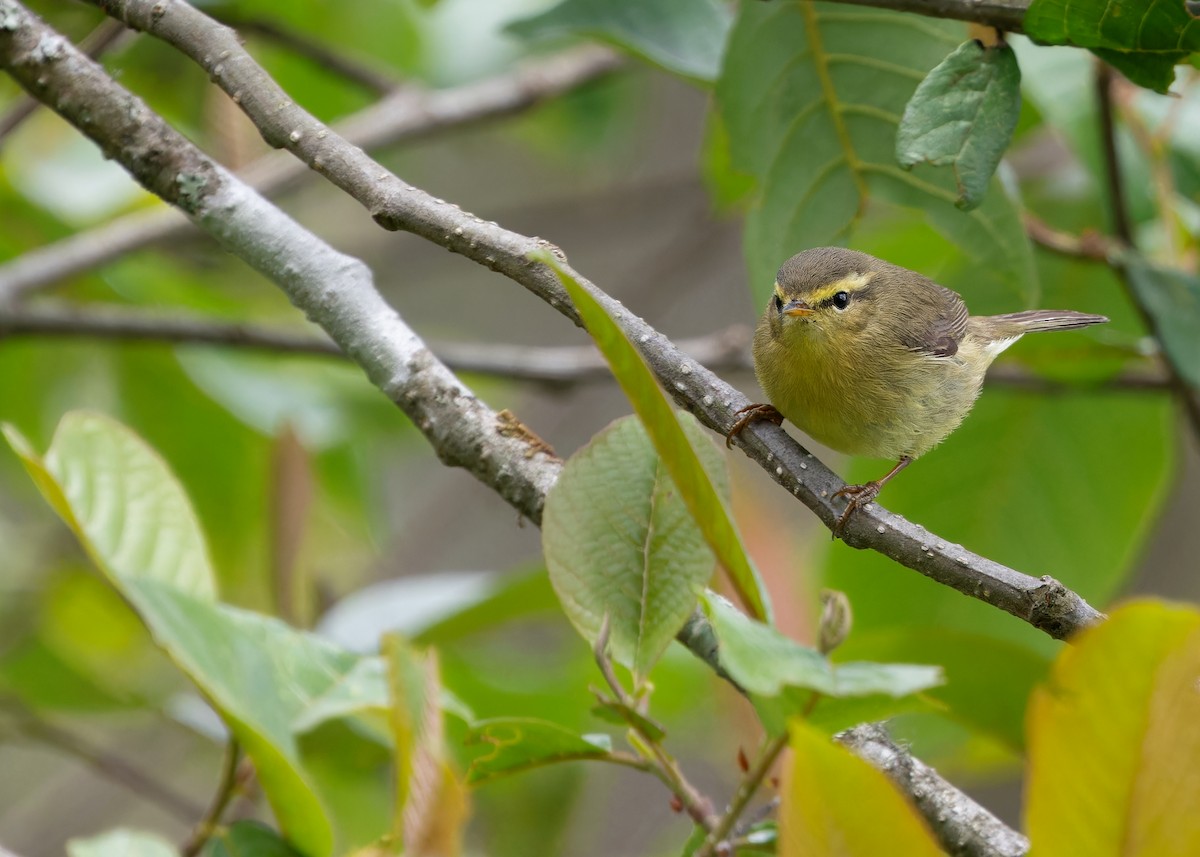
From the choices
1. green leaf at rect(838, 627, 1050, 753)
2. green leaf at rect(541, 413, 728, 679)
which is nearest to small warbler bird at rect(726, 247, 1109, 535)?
green leaf at rect(838, 627, 1050, 753)

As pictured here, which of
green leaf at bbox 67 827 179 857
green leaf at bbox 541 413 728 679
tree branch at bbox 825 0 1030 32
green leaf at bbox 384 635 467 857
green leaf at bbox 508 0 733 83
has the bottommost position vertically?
green leaf at bbox 67 827 179 857

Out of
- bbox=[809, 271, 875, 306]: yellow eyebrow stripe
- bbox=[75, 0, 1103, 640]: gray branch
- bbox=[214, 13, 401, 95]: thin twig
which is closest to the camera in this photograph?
bbox=[75, 0, 1103, 640]: gray branch

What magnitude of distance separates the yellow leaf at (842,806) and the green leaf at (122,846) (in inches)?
40.9

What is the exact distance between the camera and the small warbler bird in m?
2.61

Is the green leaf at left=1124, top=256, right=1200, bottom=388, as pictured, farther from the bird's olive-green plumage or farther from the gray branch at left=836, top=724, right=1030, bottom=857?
the gray branch at left=836, top=724, right=1030, bottom=857

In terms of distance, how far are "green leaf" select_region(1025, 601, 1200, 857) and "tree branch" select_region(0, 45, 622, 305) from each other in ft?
8.79

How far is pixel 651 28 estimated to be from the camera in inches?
105

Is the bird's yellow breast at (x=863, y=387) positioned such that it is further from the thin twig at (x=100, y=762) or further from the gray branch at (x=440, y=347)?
the thin twig at (x=100, y=762)

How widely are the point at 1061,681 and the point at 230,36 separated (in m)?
1.39

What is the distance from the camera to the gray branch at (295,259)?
1.67m

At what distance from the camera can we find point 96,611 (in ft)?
13.1

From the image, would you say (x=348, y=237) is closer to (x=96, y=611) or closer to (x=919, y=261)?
(x=96, y=611)

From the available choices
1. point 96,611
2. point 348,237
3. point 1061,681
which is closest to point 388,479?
point 348,237

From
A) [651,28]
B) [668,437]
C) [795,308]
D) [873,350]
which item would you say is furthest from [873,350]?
[668,437]
